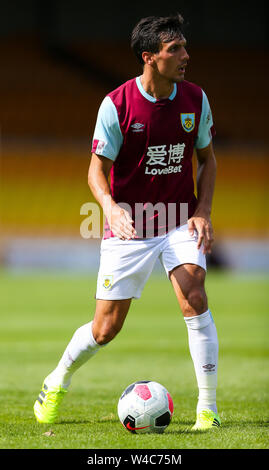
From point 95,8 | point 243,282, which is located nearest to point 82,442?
point 243,282

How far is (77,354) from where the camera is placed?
17.2ft

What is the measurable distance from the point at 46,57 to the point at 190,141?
2695 cm

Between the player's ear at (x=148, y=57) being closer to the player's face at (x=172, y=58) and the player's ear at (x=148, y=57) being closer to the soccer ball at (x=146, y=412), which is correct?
the player's face at (x=172, y=58)

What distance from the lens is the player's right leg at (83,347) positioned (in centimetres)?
507

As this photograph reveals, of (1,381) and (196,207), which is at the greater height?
(196,207)

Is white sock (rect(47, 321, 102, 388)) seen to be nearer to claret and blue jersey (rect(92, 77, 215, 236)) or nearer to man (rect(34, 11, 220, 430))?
man (rect(34, 11, 220, 430))

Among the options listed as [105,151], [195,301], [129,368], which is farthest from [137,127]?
[129,368]

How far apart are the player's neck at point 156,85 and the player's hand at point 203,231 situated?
2.74 ft

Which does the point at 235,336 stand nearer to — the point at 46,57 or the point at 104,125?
the point at 104,125

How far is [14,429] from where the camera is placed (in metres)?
4.88

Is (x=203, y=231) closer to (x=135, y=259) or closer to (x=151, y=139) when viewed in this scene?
(x=135, y=259)

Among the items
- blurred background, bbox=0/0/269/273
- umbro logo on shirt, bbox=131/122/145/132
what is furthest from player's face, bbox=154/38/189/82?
blurred background, bbox=0/0/269/273

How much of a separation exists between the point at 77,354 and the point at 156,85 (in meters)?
1.88

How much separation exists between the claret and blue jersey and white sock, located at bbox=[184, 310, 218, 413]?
677mm
